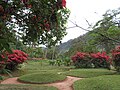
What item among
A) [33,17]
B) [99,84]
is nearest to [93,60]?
[99,84]

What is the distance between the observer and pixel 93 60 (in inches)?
672

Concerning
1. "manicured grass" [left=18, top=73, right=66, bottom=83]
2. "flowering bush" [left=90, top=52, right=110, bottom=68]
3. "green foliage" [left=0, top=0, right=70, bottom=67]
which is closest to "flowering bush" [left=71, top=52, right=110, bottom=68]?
"flowering bush" [left=90, top=52, right=110, bottom=68]

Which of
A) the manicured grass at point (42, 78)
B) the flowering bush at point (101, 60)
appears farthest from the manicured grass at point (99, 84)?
the flowering bush at point (101, 60)

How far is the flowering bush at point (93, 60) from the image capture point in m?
17.2

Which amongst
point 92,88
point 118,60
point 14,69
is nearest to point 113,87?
point 92,88

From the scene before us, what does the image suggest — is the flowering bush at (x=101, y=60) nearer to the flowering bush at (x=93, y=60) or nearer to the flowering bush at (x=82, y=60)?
the flowering bush at (x=93, y=60)

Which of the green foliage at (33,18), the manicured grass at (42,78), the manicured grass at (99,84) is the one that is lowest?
the manicured grass at (99,84)

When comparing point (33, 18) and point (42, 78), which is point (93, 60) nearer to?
point (42, 78)

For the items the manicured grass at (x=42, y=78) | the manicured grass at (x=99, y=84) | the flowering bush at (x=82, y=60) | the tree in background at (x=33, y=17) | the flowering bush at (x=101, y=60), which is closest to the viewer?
the tree in background at (x=33, y=17)

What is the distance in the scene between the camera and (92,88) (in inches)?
347

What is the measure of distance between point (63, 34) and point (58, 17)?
2.30ft

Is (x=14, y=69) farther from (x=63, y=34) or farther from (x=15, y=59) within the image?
(x=63, y=34)

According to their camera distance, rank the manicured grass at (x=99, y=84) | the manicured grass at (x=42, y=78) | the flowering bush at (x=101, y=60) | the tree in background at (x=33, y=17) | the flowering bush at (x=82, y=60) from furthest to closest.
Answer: the flowering bush at (x=82, y=60), the flowering bush at (x=101, y=60), the manicured grass at (x=42, y=78), the manicured grass at (x=99, y=84), the tree in background at (x=33, y=17)

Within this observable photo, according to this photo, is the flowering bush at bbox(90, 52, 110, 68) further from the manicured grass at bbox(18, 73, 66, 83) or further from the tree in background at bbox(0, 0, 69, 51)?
the tree in background at bbox(0, 0, 69, 51)
